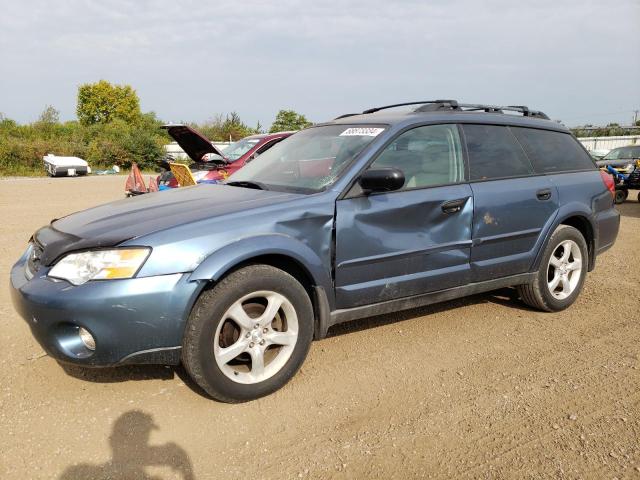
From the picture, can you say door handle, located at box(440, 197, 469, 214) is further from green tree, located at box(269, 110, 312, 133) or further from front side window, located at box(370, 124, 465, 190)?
green tree, located at box(269, 110, 312, 133)

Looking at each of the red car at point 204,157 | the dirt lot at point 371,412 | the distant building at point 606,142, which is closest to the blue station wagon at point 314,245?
the dirt lot at point 371,412

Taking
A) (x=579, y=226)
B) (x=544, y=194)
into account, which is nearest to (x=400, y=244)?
(x=544, y=194)

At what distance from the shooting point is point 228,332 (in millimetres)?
2826

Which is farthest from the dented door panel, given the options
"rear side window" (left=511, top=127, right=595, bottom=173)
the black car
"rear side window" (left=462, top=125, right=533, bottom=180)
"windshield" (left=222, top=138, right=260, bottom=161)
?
the black car

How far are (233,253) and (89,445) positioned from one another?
3.84 feet

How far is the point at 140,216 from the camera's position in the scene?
2961 mm

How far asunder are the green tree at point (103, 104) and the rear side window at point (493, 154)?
61724 millimetres

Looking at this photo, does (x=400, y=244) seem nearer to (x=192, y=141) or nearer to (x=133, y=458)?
(x=133, y=458)

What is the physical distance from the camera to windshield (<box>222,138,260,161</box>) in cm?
871

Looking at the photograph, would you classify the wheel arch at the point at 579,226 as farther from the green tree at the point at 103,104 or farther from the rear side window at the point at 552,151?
the green tree at the point at 103,104

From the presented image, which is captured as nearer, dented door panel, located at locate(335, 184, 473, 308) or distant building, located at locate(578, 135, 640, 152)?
dented door panel, located at locate(335, 184, 473, 308)

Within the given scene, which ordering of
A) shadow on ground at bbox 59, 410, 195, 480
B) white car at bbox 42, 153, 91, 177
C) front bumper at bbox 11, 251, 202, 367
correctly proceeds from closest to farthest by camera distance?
shadow on ground at bbox 59, 410, 195, 480 → front bumper at bbox 11, 251, 202, 367 → white car at bbox 42, 153, 91, 177

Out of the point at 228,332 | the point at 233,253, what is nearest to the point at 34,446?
the point at 228,332

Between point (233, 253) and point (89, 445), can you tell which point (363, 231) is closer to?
point (233, 253)
